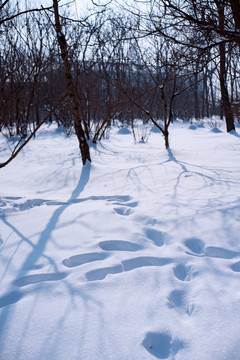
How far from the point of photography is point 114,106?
7477 mm

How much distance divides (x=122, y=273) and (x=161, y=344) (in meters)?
0.53

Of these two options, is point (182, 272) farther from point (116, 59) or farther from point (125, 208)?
point (116, 59)

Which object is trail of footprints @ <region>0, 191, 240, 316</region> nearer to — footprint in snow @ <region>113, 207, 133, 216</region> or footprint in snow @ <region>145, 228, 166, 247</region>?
footprint in snow @ <region>145, 228, 166, 247</region>

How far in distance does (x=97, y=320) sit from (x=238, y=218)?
1.59 meters

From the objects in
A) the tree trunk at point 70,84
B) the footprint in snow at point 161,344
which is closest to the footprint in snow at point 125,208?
the footprint in snow at point 161,344

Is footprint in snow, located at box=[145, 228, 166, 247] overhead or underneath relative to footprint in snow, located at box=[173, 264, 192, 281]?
overhead

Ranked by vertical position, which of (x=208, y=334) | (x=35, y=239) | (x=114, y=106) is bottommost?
(x=208, y=334)

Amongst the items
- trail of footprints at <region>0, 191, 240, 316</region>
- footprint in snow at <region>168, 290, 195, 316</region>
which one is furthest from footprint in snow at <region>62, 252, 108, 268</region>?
footprint in snow at <region>168, 290, 195, 316</region>

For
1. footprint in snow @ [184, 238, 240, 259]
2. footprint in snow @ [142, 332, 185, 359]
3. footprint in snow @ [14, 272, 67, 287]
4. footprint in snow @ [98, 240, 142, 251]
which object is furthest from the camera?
footprint in snow @ [98, 240, 142, 251]

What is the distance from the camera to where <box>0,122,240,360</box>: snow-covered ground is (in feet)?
3.92

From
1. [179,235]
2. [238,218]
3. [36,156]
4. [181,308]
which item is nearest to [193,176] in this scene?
[238,218]

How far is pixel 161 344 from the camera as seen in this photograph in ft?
3.92

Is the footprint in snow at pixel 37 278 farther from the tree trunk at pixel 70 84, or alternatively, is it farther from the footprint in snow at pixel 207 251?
the tree trunk at pixel 70 84

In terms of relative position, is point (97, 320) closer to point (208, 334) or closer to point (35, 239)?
point (208, 334)
